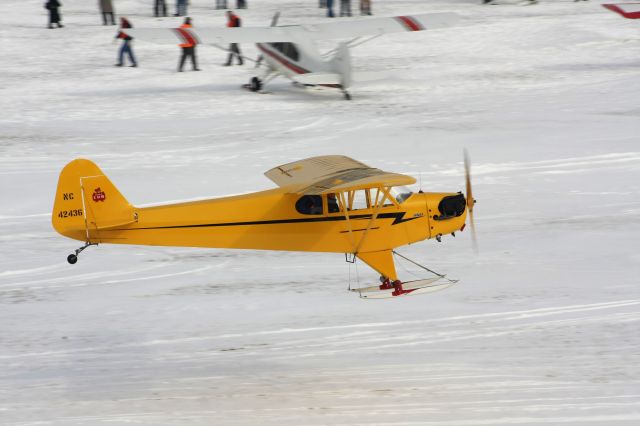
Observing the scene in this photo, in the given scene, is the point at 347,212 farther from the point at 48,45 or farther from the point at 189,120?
the point at 48,45

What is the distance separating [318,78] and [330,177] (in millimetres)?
14955

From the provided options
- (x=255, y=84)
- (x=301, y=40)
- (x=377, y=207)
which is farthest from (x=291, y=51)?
(x=377, y=207)

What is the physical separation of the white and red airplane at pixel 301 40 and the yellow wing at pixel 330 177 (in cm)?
1350

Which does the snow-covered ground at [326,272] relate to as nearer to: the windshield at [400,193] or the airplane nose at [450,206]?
the airplane nose at [450,206]

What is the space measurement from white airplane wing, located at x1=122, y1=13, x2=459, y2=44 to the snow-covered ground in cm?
212

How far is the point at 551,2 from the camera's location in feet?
155

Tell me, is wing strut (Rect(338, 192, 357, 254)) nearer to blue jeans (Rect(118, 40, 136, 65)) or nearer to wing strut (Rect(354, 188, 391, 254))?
wing strut (Rect(354, 188, 391, 254))

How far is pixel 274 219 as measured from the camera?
14.5 metres

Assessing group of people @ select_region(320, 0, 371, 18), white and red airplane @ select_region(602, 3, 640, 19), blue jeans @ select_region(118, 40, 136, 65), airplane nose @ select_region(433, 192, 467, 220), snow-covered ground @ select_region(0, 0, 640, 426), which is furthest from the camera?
group of people @ select_region(320, 0, 371, 18)

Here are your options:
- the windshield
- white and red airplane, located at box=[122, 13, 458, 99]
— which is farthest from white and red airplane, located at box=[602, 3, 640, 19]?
the windshield

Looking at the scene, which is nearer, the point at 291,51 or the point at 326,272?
the point at 326,272

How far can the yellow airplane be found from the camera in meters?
14.4

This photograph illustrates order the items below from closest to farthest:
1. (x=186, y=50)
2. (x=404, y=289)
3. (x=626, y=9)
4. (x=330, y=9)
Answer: (x=404, y=289), (x=626, y=9), (x=186, y=50), (x=330, y=9)

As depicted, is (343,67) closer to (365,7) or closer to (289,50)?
(289,50)
